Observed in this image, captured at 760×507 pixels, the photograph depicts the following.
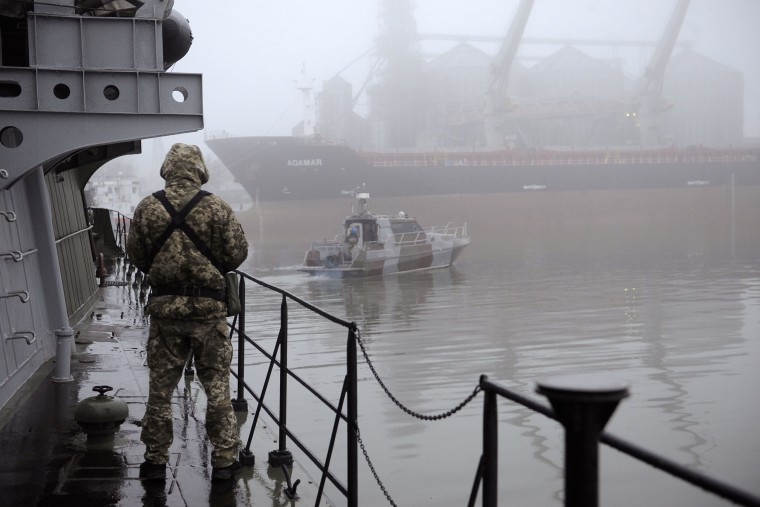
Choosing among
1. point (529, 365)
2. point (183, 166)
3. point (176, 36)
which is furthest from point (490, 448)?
point (529, 365)

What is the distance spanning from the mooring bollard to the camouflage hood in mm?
3374

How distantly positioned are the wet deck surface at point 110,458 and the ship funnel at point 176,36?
3.64 metres

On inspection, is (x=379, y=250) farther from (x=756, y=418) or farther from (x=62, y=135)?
(x=62, y=135)

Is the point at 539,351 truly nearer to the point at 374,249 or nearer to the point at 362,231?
the point at 374,249

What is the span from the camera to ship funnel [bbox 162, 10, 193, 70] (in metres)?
9.07

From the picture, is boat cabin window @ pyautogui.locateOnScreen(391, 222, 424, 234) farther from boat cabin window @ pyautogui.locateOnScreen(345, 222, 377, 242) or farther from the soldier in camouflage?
the soldier in camouflage

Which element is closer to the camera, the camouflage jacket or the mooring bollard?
the camouflage jacket

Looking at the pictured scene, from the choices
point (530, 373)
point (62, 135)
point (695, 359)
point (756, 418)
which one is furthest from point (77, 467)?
point (695, 359)

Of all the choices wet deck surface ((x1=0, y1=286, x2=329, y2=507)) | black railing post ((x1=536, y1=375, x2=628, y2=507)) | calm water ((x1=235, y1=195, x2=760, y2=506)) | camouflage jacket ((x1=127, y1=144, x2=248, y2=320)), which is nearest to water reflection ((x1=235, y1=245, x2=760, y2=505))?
calm water ((x1=235, y1=195, x2=760, y2=506))

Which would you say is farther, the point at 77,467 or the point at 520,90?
the point at 520,90

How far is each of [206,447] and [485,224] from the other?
54.6 metres

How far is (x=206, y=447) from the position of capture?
5273mm

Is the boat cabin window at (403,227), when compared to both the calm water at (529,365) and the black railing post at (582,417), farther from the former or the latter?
the black railing post at (582,417)

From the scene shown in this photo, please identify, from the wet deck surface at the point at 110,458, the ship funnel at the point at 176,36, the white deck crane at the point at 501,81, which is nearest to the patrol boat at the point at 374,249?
the ship funnel at the point at 176,36
